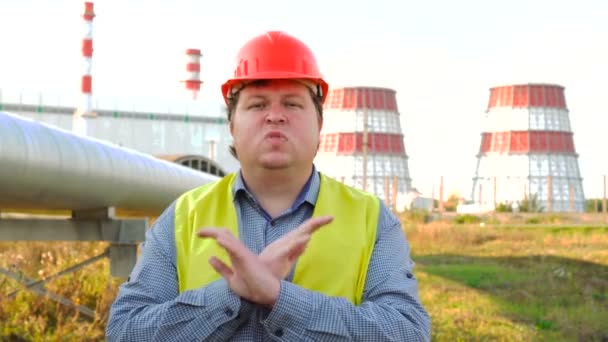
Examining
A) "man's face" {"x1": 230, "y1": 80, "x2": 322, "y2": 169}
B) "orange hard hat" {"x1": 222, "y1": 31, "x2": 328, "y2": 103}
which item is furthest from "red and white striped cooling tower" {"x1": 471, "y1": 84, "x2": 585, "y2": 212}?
"man's face" {"x1": 230, "y1": 80, "x2": 322, "y2": 169}

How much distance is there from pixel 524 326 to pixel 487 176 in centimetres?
5296

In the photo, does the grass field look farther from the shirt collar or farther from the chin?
the chin

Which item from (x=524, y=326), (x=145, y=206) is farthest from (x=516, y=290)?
(x=145, y=206)

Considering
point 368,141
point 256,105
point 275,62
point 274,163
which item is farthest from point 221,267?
point 368,141

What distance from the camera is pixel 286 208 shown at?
218 cm

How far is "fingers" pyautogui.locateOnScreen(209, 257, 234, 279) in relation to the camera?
185cm

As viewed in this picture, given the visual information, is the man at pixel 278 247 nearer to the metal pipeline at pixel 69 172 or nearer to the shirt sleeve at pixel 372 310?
the shirt sleeve at pixel 372 310

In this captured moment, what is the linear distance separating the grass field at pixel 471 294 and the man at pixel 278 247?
16.9ft

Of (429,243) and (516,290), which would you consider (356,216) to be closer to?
(516,290)

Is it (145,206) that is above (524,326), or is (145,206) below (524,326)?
above

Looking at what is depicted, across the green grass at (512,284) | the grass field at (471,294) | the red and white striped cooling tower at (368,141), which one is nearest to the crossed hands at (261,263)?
the grass field at (471,294)

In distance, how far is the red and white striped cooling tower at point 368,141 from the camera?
58884 mm

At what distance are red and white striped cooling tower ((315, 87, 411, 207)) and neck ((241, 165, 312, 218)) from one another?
55824 mm

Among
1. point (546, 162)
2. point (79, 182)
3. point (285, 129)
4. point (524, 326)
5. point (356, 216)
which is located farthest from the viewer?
point (546, 162)
